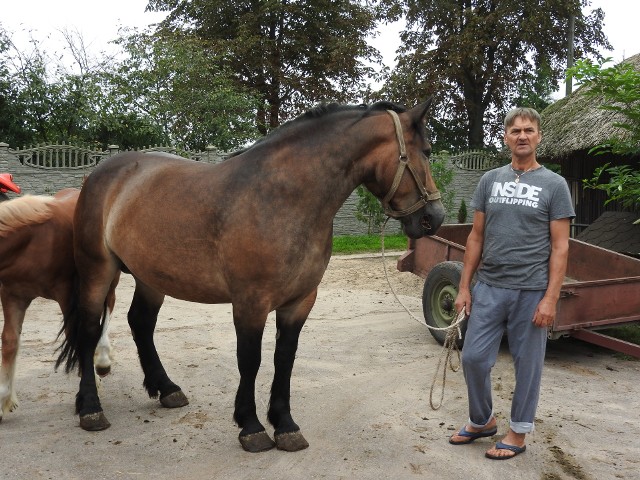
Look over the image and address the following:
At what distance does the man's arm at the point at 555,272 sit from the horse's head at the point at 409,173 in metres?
0.62

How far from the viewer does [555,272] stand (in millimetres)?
3324

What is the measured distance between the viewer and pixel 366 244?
14.5 metres

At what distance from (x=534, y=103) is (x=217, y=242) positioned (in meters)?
23.2

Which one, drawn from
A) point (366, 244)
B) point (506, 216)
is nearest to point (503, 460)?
point (506, 216)

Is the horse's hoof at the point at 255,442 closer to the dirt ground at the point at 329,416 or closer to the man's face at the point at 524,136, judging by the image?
the dirt ground at the point at 329,416

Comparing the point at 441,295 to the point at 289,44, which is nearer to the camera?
the point at 441,295

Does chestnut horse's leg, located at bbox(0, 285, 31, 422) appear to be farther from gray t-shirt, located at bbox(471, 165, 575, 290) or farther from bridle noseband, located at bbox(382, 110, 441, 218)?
gray t-shirt, located at bbox(471, 165, 575, 290)

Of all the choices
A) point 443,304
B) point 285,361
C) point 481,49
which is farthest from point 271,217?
point 481,49

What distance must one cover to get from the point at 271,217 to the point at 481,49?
19.5 meters

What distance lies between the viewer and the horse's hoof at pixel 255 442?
3.63 metres

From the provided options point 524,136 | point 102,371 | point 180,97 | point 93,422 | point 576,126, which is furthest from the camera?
point 180,97

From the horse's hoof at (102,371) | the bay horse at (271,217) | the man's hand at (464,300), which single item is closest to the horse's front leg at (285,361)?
the bay horse at (271,217)

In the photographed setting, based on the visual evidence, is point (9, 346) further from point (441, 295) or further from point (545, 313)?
point (441, 295)

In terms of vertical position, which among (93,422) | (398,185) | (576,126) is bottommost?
(93,422)
